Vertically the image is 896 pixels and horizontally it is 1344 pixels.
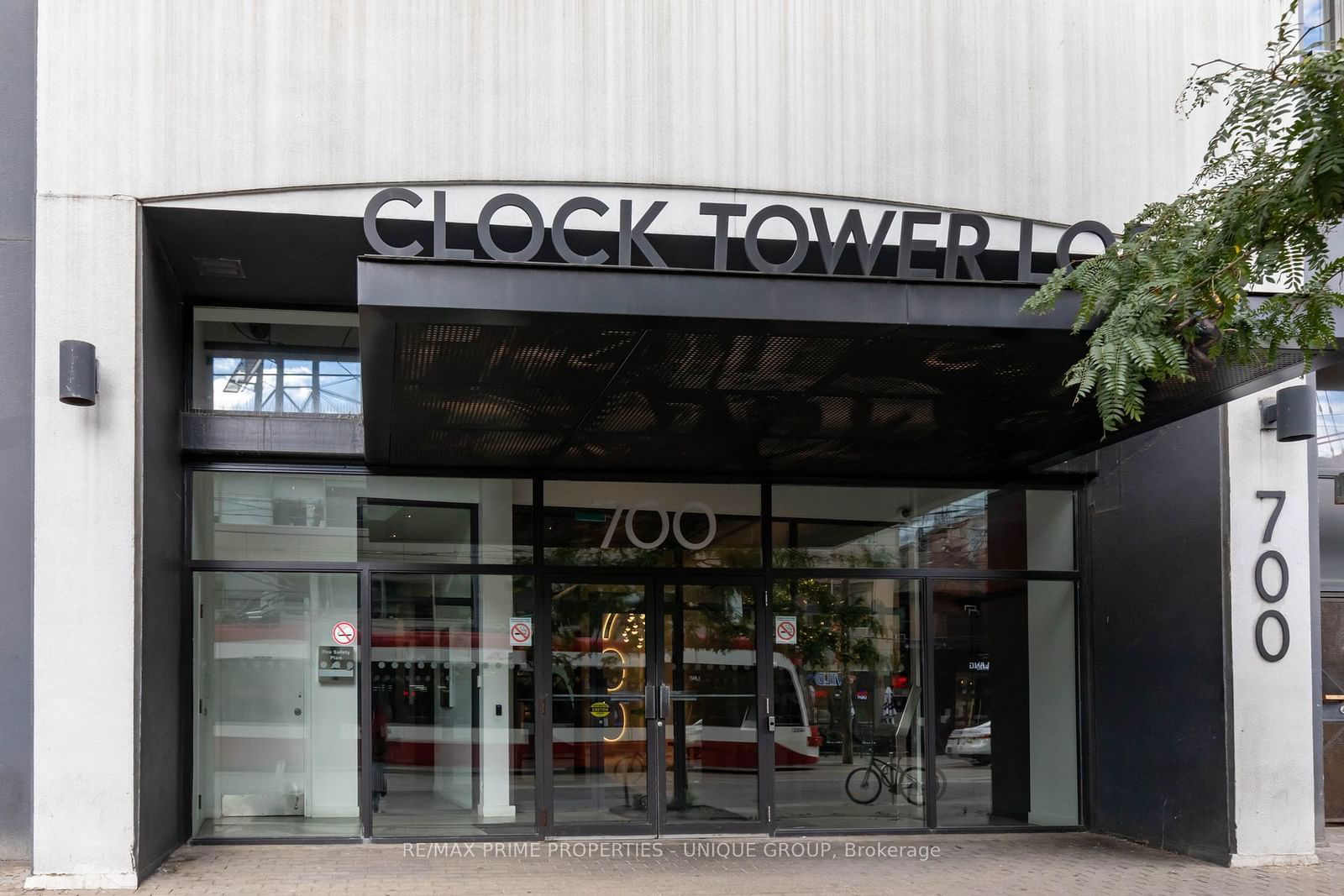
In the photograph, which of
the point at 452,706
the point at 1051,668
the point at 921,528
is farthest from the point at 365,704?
the point at 1051,668

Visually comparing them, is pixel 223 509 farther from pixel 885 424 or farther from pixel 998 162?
pixel 998 162

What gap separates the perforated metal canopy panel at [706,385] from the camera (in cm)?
650

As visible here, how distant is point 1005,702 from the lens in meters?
11.2

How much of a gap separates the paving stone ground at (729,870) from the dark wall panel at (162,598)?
42 cm

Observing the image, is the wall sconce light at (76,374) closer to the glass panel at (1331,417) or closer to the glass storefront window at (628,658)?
the glass storefront window at (628,658)

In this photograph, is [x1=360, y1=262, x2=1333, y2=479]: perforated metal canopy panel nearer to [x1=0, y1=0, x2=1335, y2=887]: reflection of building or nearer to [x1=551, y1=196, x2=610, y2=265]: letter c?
[x1=0, y1=0, x2=1335, y2=887]: reflection of building

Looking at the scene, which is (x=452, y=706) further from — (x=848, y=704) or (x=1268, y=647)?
(x=1268, y=647)

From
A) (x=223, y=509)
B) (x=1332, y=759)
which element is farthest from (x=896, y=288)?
(x=1332, y=759)

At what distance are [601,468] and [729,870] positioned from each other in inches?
138

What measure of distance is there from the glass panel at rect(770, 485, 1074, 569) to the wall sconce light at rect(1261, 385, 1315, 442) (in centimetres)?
206

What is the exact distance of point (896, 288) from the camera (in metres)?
6.71

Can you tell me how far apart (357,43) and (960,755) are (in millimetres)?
7832

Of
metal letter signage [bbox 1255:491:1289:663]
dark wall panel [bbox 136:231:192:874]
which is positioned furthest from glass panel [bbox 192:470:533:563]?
metal letter signage [bbox 1255:491:1289:663]

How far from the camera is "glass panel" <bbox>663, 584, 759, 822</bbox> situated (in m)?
10.6
